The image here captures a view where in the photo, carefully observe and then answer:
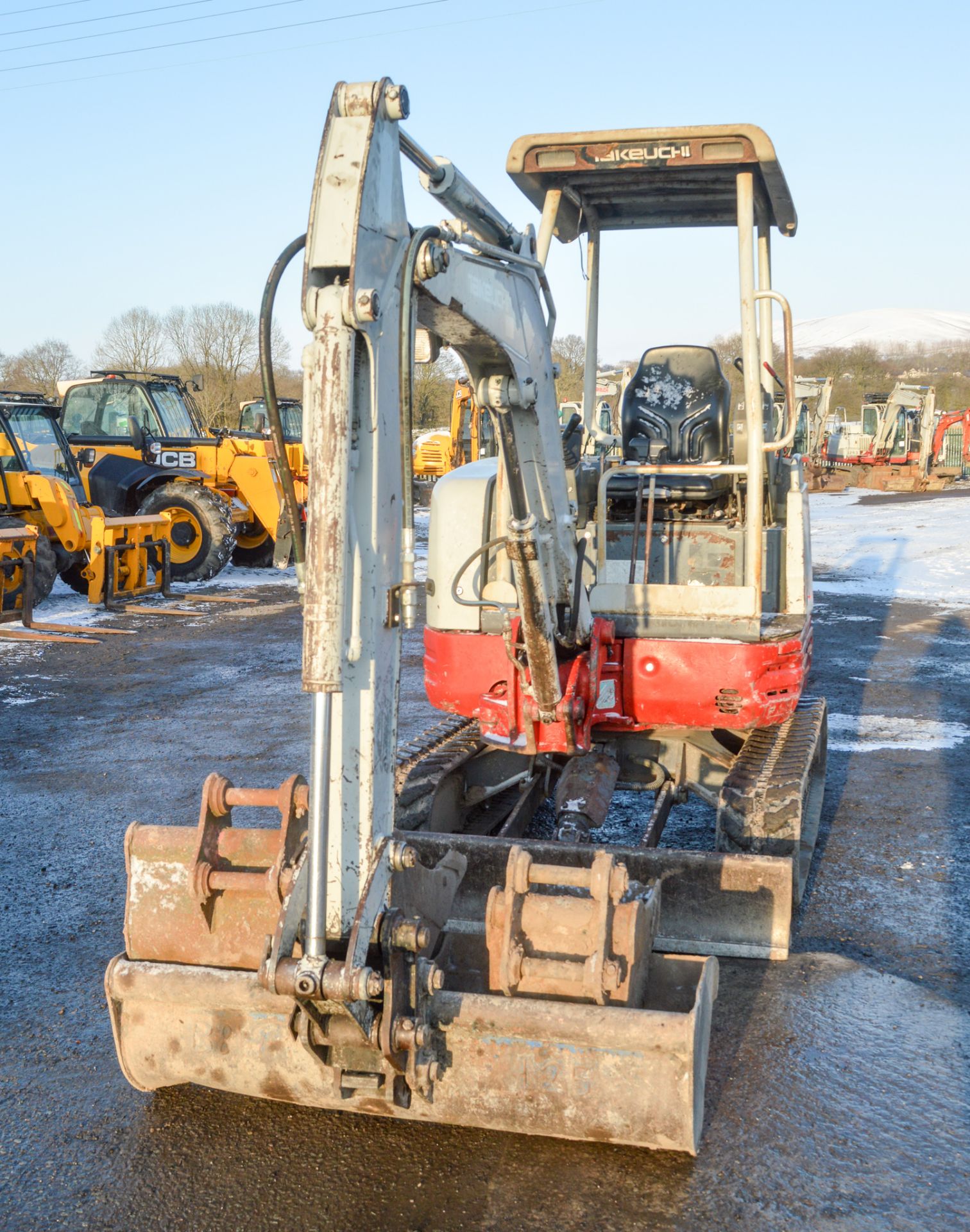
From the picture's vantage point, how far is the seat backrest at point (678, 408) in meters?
6.26

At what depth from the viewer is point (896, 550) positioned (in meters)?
18.7

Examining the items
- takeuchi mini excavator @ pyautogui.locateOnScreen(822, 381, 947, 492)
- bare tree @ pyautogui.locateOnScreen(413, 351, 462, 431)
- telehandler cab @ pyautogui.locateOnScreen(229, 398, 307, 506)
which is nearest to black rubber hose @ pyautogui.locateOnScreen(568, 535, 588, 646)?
telehandler cab @ pyautogui.locateOnScreen(229, 398, 307, 506)

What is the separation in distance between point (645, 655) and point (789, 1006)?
161 cm

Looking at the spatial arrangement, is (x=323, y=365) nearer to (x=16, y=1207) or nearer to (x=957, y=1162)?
(x=16, y=1207)

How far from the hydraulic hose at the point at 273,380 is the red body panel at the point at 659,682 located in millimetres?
1983

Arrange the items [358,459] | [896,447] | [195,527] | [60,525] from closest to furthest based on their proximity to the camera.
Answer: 1. [358,459]
2. [60,525]
3. [195,527]
4. [896,447]

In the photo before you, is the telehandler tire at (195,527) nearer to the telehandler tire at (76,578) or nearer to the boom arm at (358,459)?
the telehandler tire at (76,578)

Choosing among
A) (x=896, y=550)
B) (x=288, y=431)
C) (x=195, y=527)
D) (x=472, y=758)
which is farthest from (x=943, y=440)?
(x=472, y=758)

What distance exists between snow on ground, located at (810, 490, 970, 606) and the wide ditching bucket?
9311 millimetres

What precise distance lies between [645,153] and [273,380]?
2.86m

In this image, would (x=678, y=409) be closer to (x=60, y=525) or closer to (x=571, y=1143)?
(x=571, y=1143)

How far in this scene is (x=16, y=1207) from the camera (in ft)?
9.57

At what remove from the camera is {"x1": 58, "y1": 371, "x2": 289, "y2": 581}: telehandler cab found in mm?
14961

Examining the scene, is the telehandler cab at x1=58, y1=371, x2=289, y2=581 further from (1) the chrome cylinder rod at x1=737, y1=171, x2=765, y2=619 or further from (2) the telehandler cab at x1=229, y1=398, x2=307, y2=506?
(1) the chrome cylinder rod at x1=737, y1=171, x2=765, y2=619
